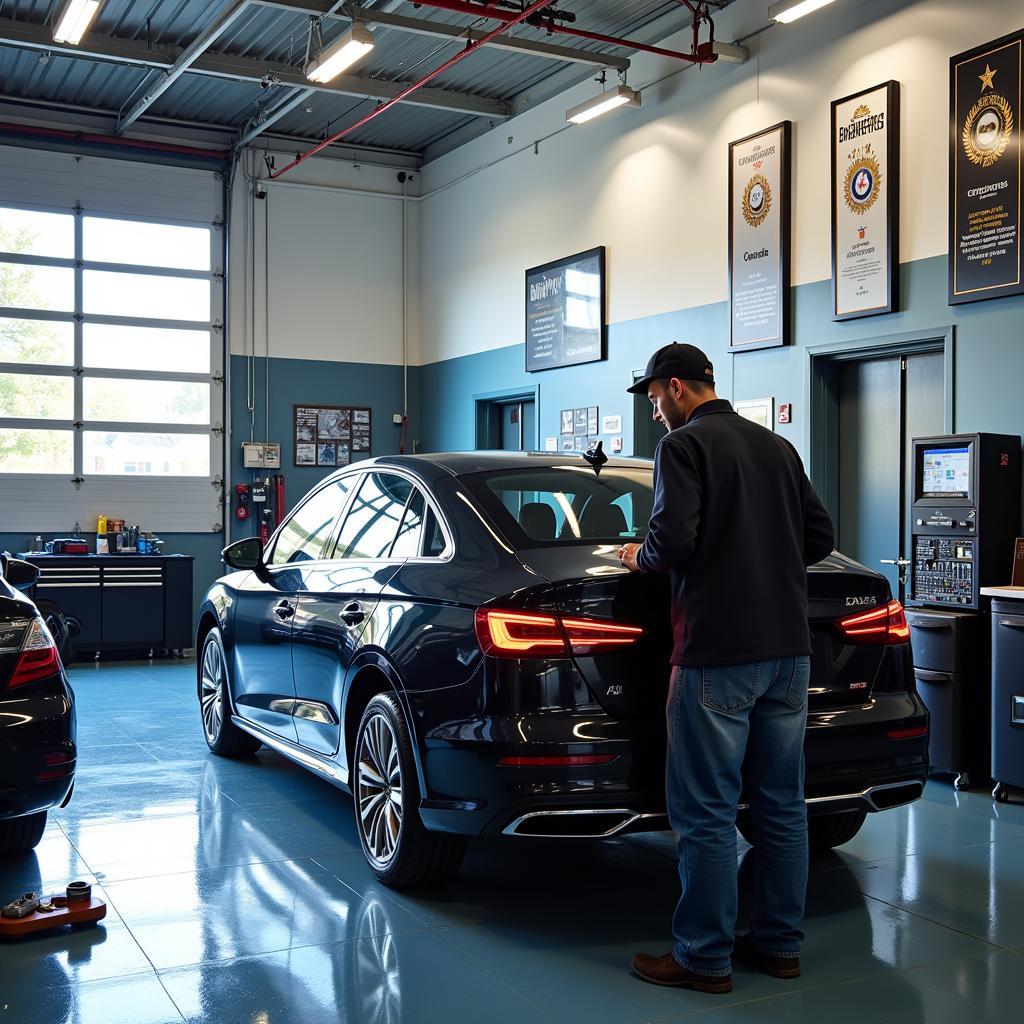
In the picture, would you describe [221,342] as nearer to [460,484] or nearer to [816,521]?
[460,484]

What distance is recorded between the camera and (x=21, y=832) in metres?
4.14

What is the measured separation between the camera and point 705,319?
8633mm

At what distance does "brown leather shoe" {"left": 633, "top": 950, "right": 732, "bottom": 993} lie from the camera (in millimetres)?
3014

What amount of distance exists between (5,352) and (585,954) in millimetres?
9541

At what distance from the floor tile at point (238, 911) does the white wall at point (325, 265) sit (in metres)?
8.72

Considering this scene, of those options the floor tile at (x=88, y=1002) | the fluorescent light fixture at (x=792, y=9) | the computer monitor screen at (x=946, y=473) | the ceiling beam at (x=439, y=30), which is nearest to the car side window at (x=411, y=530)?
the floor tile at (x=88, y=1002)

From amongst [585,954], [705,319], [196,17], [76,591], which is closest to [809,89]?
[705,319]

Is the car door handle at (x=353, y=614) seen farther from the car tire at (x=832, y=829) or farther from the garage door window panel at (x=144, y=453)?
the garage door window panel at (x=144, y=453)

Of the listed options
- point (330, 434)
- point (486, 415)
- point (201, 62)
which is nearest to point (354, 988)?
point (201, 62)

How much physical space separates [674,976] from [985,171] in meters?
4.99

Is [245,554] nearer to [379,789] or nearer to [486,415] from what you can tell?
[379,789]

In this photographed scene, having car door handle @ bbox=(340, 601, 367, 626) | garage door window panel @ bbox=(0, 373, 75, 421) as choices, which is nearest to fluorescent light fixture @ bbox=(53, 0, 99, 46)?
garage door window panel @ bbox=(0, 373, 75, 421)

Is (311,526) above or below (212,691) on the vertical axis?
above

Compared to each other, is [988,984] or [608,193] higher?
[608,193]
